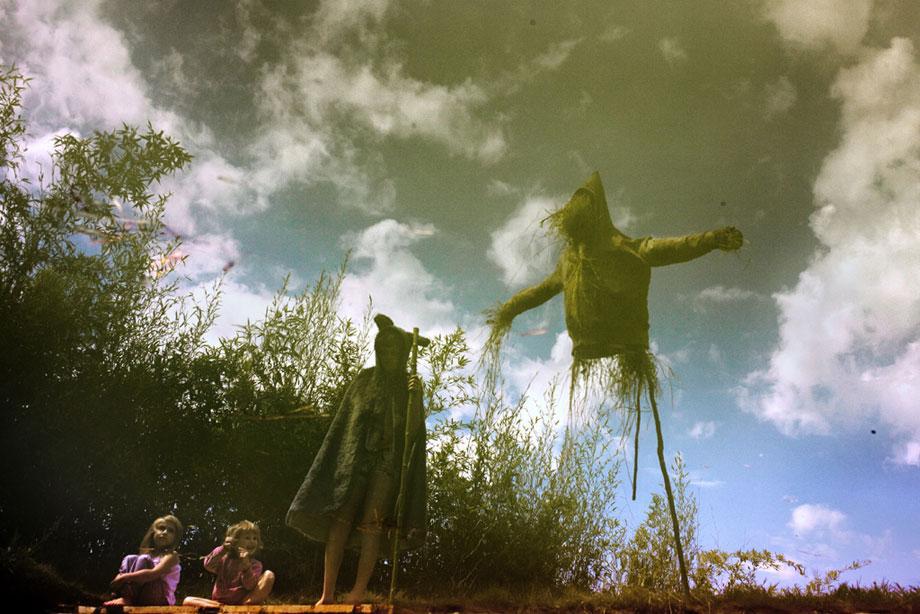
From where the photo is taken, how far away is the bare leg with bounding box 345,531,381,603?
3900 millimetres

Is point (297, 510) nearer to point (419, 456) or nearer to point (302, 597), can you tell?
point (419, 456)

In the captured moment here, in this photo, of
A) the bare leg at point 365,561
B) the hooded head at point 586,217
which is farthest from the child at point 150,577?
the hooded head at point 586,217

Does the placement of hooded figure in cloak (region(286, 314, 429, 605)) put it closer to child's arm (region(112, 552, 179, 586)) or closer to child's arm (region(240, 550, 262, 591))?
child's arm (region(240, 550, 262, 591))

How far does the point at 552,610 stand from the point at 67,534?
5.55 m

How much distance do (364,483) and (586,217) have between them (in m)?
2.61

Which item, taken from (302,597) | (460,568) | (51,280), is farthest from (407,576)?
(51,280)

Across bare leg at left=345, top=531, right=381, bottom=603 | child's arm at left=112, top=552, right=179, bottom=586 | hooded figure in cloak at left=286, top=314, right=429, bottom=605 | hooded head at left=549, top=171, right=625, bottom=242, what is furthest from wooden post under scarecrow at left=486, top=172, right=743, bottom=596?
child's arm at left=112, top=552, right=179, bottom=586

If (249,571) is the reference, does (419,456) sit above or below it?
above

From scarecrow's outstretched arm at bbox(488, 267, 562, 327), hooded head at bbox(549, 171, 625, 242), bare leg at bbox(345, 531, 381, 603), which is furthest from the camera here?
scarecrow's outstretched arm at bbox(488, 267, 562, 327)

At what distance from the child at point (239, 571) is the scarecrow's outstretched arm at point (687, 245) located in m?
3.83

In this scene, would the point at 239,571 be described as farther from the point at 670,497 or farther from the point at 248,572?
the point at 670,497

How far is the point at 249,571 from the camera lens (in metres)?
4.73

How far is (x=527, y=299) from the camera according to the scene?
501 centimetres

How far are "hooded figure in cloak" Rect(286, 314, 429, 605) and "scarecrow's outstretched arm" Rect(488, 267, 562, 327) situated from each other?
115cm
